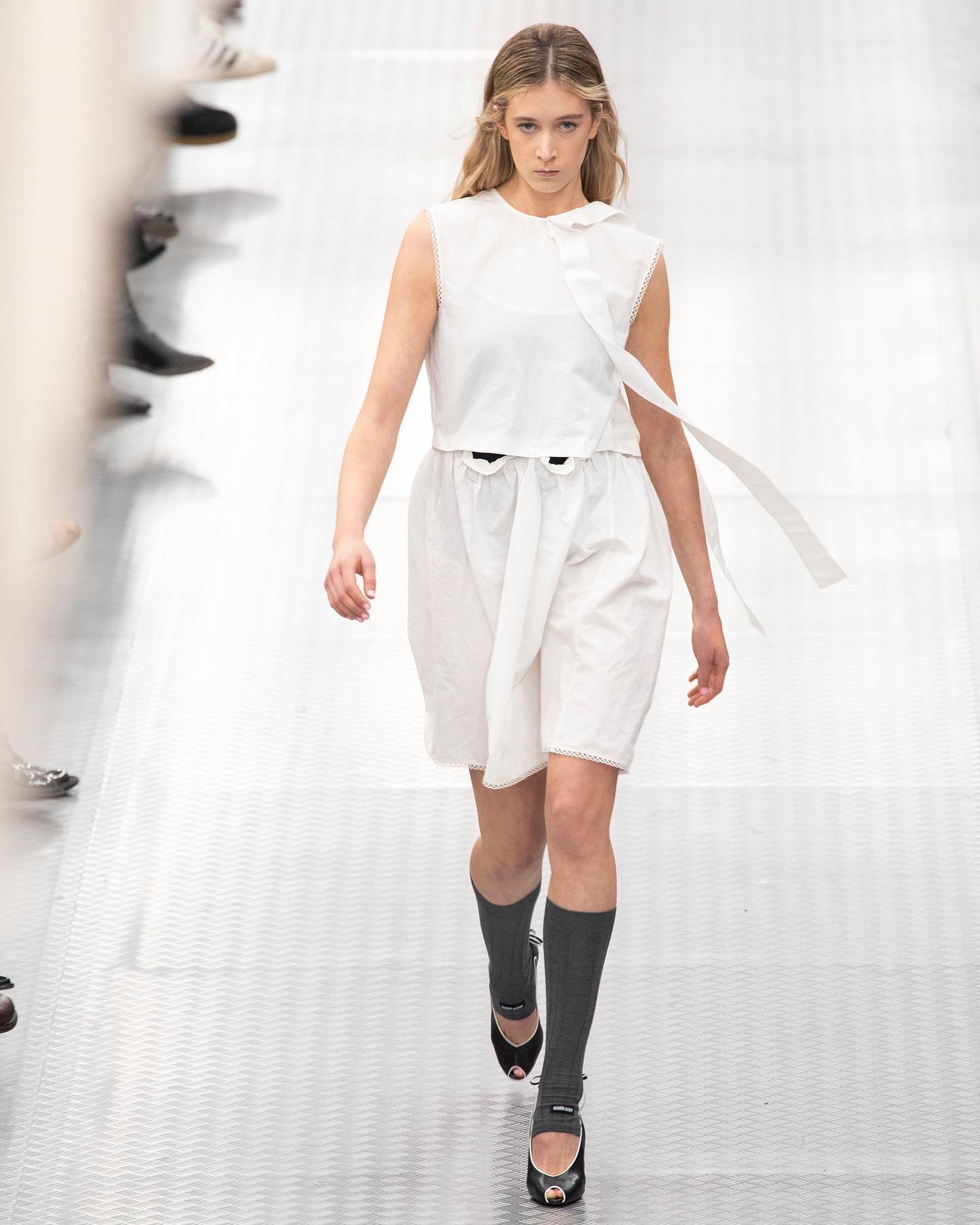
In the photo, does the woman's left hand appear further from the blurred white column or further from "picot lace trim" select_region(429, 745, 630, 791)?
the blurred white column

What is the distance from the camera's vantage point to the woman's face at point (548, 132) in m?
2.10

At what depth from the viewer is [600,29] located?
229 inches

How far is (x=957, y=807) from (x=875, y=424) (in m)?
1.25

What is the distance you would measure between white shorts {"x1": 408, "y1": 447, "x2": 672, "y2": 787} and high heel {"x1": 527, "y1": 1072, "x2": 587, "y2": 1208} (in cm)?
42

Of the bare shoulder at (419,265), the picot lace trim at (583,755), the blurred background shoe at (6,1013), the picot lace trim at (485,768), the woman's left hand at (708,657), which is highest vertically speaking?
the bare shoulder at (419,265)

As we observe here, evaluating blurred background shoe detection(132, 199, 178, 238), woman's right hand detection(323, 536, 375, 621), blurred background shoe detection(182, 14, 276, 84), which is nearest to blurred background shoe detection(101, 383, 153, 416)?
blurred background shoe detection(132, 199, 178, 238)

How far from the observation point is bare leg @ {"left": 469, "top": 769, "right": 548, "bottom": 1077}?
2.29 metres

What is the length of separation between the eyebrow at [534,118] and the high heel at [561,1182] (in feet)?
3.58

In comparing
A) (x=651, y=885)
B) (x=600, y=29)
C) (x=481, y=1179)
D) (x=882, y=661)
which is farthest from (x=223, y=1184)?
(x=600, y=29)

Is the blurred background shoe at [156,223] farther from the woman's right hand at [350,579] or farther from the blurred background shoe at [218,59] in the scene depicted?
the woman's right hand at [350,579]

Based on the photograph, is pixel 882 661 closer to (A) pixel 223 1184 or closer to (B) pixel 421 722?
(B) pixel 421 722

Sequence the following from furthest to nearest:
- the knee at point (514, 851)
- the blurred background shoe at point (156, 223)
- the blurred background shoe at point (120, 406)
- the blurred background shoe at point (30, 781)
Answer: the blurred background shoe at point (156, 223) → the blurred background shoe at point (120, 406) → the blurred background shoe at point (30, 781) → the knee at point (514, 851)

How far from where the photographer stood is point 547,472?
216 cm

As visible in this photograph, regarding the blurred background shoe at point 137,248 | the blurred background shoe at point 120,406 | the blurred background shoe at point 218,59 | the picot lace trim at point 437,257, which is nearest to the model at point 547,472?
the picot lace trim at point 437,257
